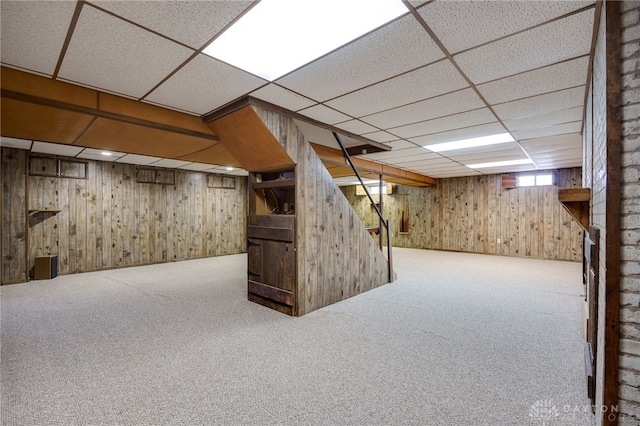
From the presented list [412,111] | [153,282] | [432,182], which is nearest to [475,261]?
[432,182]

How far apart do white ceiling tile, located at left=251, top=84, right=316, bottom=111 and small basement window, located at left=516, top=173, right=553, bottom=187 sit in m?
7.01

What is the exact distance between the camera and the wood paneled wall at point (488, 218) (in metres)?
7.13

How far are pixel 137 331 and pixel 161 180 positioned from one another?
4840 millimetres

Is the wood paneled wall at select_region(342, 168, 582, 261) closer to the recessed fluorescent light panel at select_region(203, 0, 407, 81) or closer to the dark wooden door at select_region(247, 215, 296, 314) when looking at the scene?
the dark wooden door at select_region(247, 215, 296, 314)

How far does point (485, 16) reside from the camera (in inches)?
63.3

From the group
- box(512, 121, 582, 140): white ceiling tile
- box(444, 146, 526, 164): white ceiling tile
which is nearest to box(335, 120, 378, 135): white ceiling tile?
box(512, 121, 582, 140): white ceiling tile

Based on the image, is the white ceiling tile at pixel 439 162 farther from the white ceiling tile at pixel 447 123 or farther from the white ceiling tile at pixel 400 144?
the white ceiling tile at pixel 447 123

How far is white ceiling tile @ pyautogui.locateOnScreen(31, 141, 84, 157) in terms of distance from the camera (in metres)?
4.58

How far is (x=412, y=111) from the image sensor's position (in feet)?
10.3

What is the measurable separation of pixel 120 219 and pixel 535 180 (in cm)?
974

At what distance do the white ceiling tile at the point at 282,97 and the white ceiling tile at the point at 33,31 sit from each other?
1.34 meters

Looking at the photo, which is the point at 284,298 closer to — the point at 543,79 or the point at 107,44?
the point at 107,44

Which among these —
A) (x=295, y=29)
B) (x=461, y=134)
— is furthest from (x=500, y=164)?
(x=295, y=29)

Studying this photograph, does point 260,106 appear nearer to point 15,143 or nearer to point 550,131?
point 550,131
